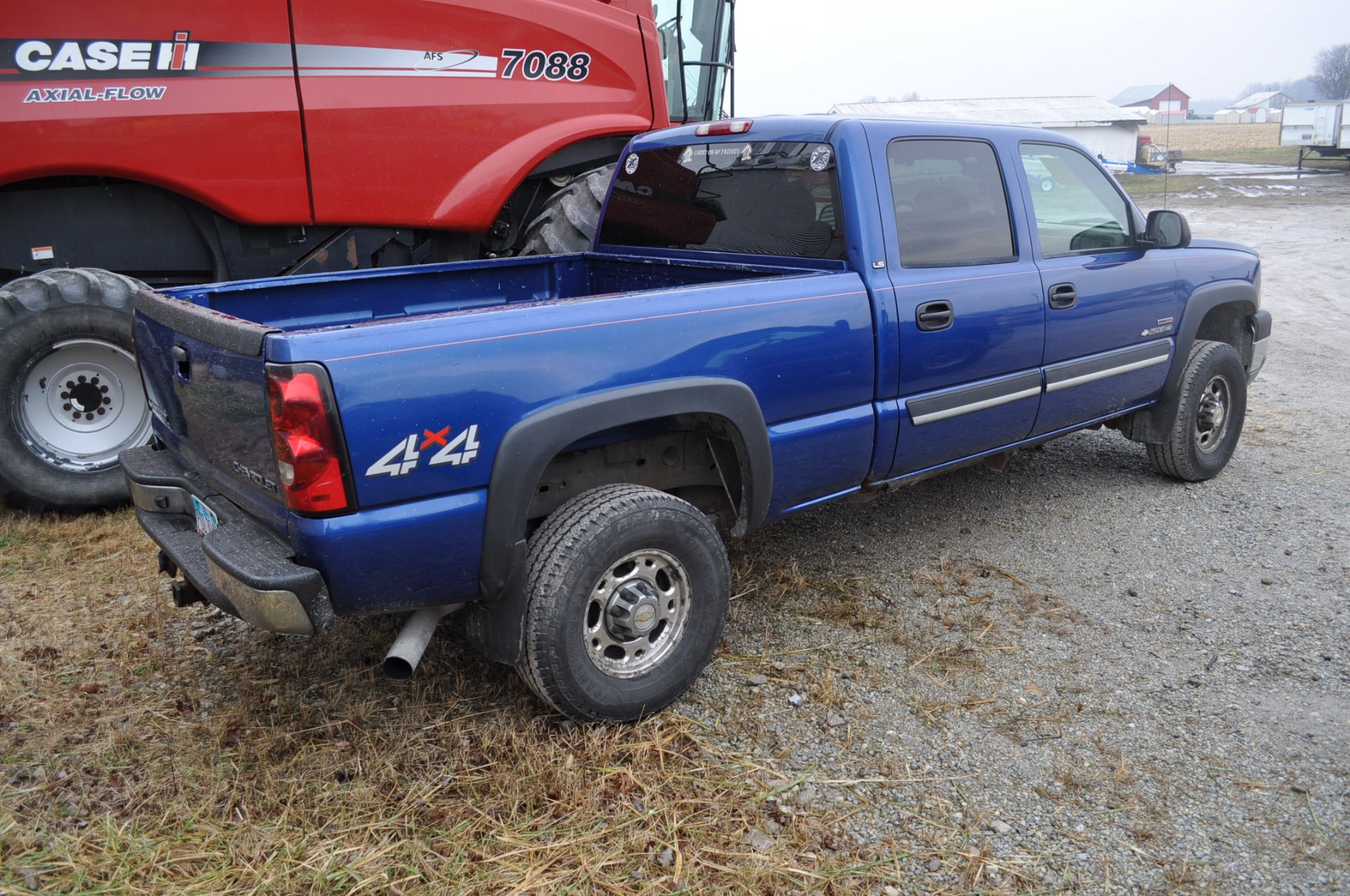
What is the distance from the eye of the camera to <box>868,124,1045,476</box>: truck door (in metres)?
3.80

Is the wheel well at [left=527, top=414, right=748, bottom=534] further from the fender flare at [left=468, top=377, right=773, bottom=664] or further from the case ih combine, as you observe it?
the case ih combine

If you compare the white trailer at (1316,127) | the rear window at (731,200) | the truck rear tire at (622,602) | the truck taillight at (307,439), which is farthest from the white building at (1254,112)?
the truck taillight at (307,439)

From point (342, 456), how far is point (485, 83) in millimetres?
3799

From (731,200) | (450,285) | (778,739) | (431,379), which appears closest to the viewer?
(431,379)

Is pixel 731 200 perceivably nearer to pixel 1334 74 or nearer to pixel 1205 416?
pixel 1205 416

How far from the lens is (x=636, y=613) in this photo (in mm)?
3115

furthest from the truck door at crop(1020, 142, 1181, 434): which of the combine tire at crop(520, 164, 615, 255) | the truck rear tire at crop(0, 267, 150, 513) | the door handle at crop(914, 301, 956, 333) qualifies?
the truck rear tire at crop(0, 267, 150, 513)

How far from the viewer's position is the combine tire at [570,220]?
5.61 meters

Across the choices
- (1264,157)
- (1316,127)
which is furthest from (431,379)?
(1264,157)

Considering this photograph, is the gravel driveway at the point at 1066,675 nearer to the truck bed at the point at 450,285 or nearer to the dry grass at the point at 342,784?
the dry grass at the point at 342,784

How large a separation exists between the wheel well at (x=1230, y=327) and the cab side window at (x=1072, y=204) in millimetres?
1042

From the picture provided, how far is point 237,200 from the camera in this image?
5.28m

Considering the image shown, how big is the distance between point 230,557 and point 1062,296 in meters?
3.41

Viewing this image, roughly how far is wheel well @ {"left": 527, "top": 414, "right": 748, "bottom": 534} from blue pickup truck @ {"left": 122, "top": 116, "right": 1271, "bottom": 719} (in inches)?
0.4
